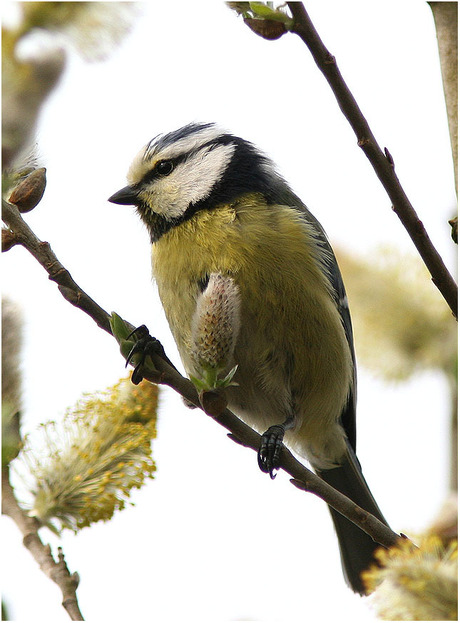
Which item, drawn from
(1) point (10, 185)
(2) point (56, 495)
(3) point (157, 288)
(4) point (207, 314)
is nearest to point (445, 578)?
(4) point (207, 314)

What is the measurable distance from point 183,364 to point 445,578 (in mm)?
1470

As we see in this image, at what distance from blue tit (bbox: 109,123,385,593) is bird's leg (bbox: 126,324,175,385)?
30 cm

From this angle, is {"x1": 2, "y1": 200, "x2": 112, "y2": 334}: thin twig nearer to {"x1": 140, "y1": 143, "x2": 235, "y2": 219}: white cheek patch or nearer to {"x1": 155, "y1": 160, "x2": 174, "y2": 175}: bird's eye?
{"x1": 140, "y1": 143, "x2": 235, "y2": 219}: white cheek patch

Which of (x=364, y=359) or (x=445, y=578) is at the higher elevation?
(x=364, y=359)

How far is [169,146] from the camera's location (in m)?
2.42

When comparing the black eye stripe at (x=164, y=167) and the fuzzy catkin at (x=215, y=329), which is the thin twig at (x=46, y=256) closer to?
the fuzzy catkin at (x=215, y=329)

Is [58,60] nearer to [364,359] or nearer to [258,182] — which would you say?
[258,182]

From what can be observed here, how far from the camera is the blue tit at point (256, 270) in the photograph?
207 centimetres

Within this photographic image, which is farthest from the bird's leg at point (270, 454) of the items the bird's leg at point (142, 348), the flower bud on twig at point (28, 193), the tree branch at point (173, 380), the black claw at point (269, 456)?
the flower bud on twig at point (28, 193)

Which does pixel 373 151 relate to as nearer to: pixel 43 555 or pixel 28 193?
pixel 28 193

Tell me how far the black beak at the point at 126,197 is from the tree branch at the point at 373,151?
44.4 inches

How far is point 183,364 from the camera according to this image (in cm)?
239

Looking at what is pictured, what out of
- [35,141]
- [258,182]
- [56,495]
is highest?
[258,182]

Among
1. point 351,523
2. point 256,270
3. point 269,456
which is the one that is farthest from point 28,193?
point 351,523
